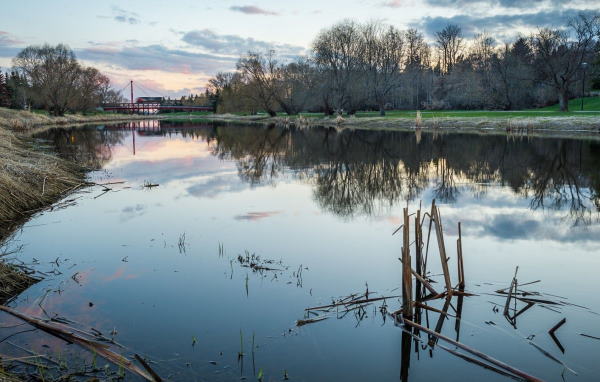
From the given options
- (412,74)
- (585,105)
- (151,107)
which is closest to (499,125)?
(585,105)

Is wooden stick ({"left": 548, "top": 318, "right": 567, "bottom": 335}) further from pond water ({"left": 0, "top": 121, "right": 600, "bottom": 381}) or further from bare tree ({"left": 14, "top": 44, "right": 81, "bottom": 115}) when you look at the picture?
bare tree ({"left": 14, "top": 44, "right": 81, "bottom": 115})

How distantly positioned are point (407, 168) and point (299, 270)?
1950 cm

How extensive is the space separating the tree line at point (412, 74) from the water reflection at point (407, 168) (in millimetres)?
34918

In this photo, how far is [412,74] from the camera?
326ft

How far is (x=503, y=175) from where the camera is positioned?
26.4 m

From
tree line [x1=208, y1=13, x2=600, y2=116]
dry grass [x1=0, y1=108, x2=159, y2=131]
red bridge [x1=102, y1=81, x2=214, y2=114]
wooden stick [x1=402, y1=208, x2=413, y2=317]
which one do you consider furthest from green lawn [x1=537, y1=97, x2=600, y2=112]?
red bridge [x1=102, y1=81, x2=214, y2=114]

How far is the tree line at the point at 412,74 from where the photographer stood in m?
73.1

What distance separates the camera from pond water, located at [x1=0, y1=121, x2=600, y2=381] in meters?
7.44

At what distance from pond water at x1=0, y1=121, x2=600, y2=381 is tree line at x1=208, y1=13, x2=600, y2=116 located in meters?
55.7

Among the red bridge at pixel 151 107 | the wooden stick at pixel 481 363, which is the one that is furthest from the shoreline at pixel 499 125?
the red bridge at pixel 151 107

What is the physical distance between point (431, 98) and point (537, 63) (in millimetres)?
25084

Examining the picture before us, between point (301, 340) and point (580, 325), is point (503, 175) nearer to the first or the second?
point (580, 325)

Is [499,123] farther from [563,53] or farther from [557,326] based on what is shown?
[557,326]

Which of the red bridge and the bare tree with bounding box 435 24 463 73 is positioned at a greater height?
the bare tree with bounding box 435 24 463 73
